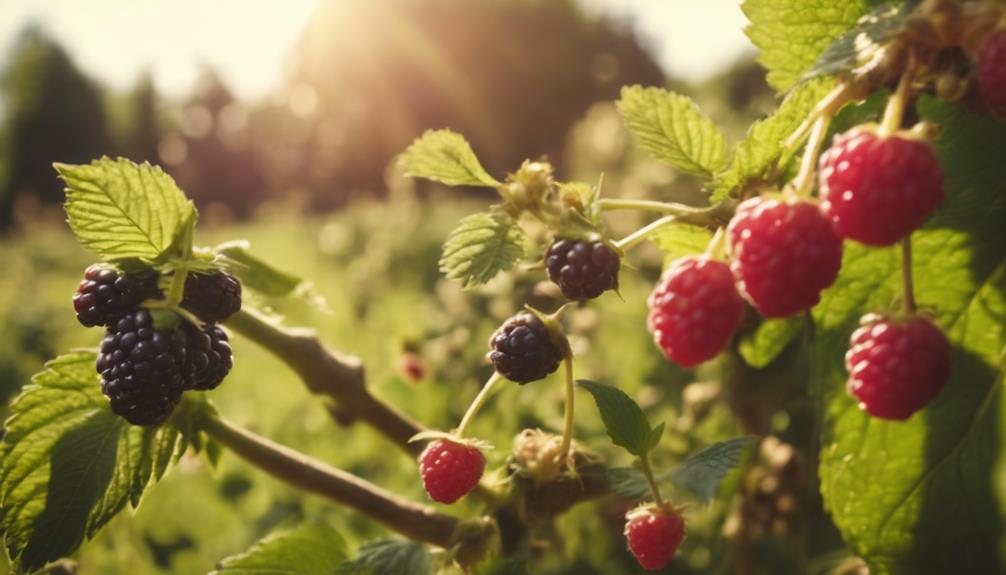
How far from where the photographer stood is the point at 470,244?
0.71 meters

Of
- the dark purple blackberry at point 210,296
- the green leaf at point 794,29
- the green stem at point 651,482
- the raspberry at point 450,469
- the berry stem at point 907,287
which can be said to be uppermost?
the green leaf at point 794,29

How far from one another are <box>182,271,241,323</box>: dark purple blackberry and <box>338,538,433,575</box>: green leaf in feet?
1.05

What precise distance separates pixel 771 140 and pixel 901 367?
0.67 ft

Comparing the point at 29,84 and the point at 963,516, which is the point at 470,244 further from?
the point at 29,84

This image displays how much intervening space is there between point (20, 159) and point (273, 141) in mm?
13287

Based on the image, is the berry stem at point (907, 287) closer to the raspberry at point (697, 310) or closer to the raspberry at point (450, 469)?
the raspberry at point (697, 310)

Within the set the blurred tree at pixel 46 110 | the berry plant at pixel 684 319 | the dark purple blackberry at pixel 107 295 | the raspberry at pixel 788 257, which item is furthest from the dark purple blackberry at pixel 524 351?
the blurred tree at pixel 46 110

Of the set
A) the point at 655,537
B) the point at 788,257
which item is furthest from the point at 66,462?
the point at 788,257

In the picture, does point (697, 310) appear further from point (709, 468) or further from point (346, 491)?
point (346, 491)

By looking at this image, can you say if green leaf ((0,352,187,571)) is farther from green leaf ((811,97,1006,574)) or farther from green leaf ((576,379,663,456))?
green leaf ((811,97,1006,574))

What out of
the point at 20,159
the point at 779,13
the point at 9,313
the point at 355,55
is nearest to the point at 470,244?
the point at 779,13

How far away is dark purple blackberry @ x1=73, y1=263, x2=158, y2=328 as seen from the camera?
0.72 meters

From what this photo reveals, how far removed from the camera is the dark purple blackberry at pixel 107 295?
0.72m

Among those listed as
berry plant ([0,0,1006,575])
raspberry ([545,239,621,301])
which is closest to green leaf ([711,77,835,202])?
berry plant ([0,0,1006,575])
